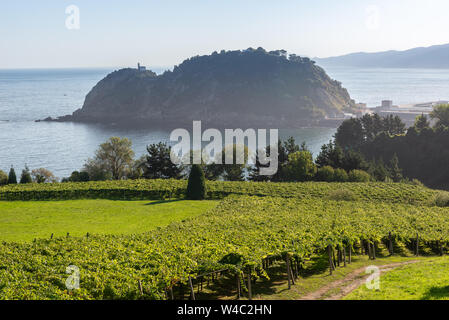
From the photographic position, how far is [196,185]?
144 feet

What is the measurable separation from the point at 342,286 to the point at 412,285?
296 centimetres

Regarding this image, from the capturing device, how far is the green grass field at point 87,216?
3078cm

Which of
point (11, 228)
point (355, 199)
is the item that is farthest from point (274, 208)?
point (11, 228)

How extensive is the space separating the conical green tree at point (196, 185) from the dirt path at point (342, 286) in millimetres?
24268

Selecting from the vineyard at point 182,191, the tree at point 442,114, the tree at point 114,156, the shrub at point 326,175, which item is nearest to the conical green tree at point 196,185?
the vineyard at point 182,191

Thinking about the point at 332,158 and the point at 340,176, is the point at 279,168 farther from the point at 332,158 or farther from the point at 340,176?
the point at 340,176

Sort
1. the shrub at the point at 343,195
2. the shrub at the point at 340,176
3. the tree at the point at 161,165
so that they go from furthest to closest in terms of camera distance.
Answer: the tree at the point at 161,165 < the shrub at the point at 340,176 < the shrub at the point at 343,195

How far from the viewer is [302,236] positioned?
74.9 feet

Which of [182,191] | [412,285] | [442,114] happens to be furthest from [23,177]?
[442,114]

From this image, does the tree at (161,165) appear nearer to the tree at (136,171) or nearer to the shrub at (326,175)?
the tree at (136,171)

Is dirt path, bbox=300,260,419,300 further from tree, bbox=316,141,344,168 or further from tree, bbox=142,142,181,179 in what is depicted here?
tree, bbox=316,141,344,168

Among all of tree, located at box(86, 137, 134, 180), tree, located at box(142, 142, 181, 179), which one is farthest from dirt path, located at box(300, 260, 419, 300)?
tree, located at box(86, 137, 134, 180)

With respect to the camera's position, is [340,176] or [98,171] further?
[98,171]
